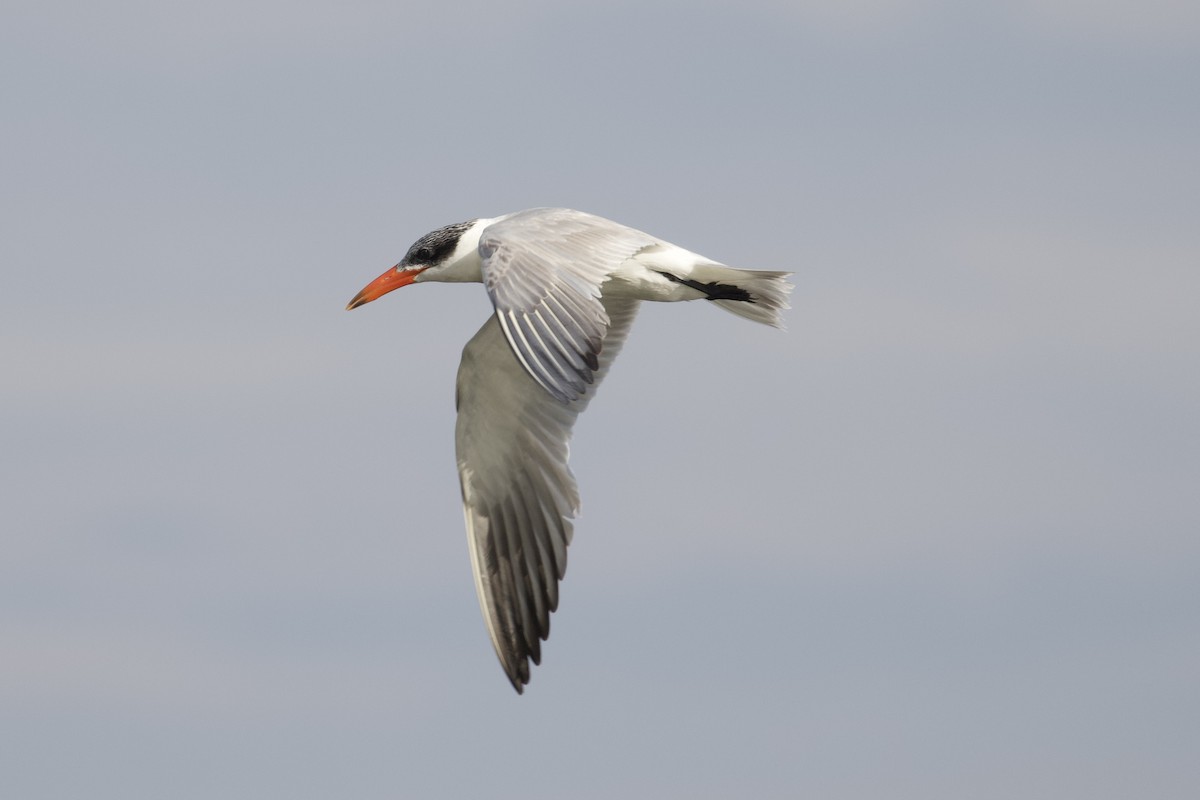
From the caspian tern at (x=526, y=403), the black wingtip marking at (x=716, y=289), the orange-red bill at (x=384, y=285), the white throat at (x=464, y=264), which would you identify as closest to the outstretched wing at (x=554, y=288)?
the caspian tern at (x=526, y=403)

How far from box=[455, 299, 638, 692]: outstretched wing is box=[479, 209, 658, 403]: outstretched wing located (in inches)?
105

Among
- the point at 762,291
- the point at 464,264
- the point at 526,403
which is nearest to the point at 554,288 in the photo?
the point at 762,291

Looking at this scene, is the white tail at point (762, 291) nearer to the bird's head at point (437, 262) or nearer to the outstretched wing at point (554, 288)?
the outstretched wing at point (554, 288)

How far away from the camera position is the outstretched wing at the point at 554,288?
1276 centimetres

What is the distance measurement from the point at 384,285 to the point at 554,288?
424 centimetres

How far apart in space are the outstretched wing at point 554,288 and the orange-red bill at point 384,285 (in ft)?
7.77

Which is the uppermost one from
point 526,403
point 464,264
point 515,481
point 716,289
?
point 464,264

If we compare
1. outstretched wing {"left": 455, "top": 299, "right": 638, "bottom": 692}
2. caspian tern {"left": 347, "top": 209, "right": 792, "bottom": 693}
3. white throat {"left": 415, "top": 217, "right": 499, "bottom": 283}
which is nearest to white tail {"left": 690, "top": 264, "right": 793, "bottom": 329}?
caspian tern {"left": 347, "top": 209, "right": 792, "bottom": 693}

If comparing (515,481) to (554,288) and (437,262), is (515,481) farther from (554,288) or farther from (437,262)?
(554,288)

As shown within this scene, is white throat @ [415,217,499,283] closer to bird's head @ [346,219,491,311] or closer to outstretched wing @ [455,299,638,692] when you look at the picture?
bird's head @ [346,219,491,311]

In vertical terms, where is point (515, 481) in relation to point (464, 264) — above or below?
below

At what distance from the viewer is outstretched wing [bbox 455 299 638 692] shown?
1733cm

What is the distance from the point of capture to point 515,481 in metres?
17.8

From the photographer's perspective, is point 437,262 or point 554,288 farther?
point 437,262
